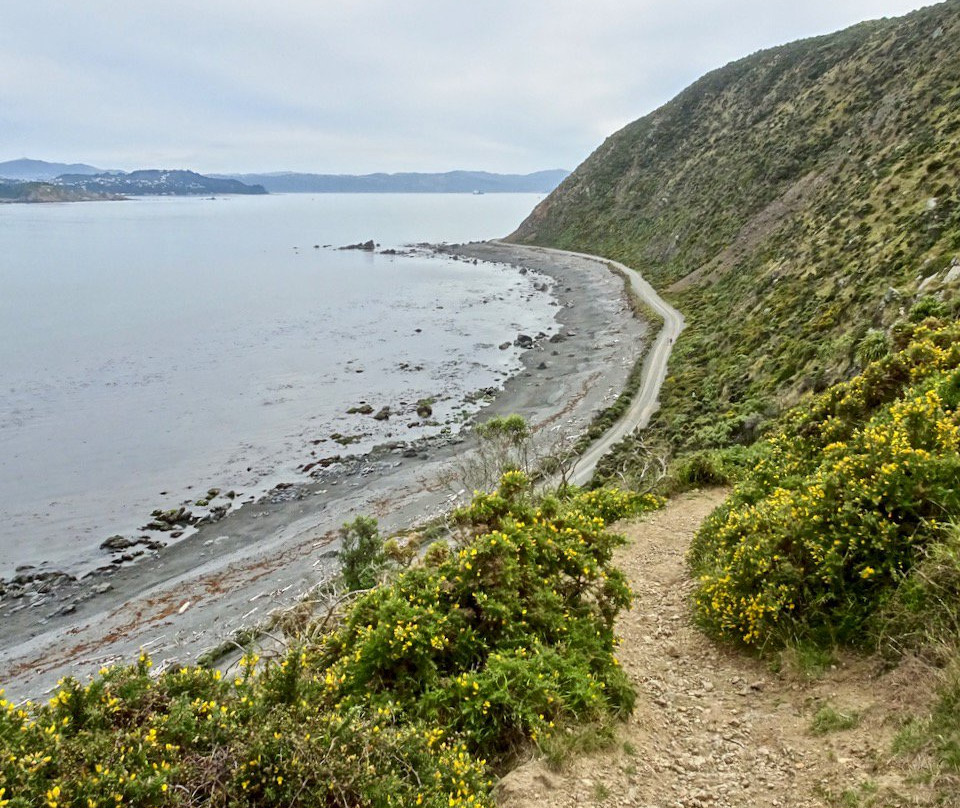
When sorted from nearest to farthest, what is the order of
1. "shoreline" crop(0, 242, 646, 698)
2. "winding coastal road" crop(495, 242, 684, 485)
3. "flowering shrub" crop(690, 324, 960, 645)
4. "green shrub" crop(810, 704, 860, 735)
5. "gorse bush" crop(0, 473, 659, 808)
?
"gorse bush" crop(0, 473, 659, 808) → "green shrub" crop(810, 704, 860, 735) → "flowering shrub" crop(690, 324, 960, 645) → "shoreline" crop(0, 242, 646, 698) → "winding coastal road" crop(495, 242, 684, 485)

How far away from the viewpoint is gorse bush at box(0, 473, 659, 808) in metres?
4.82

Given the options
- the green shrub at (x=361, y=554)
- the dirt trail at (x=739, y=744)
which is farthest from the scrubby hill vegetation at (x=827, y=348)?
the green shrub at (x=361, y=554)

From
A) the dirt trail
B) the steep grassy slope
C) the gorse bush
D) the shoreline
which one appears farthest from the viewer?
the steep grassy slope

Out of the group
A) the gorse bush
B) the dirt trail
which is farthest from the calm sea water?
the dirt trail

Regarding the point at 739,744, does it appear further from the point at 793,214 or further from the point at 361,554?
the point at 793,214

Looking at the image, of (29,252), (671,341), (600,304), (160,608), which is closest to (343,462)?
(160,608)

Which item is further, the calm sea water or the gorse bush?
the calm sea water

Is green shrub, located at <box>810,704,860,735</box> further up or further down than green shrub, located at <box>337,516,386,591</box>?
further up

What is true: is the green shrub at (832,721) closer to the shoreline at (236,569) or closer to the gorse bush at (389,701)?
the gorse bush at (389,701)

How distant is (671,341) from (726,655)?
1720 inches

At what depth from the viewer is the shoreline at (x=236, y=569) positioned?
2184 centimetres

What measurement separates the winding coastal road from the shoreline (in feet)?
7.38

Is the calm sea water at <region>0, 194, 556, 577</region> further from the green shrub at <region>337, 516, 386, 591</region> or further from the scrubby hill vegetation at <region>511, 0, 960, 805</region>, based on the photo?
the scrubby hill vegetation at <region>511, 0, 960, 805</region>

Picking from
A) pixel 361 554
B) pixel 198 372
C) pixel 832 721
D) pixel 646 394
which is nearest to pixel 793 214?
pixel 646 394
